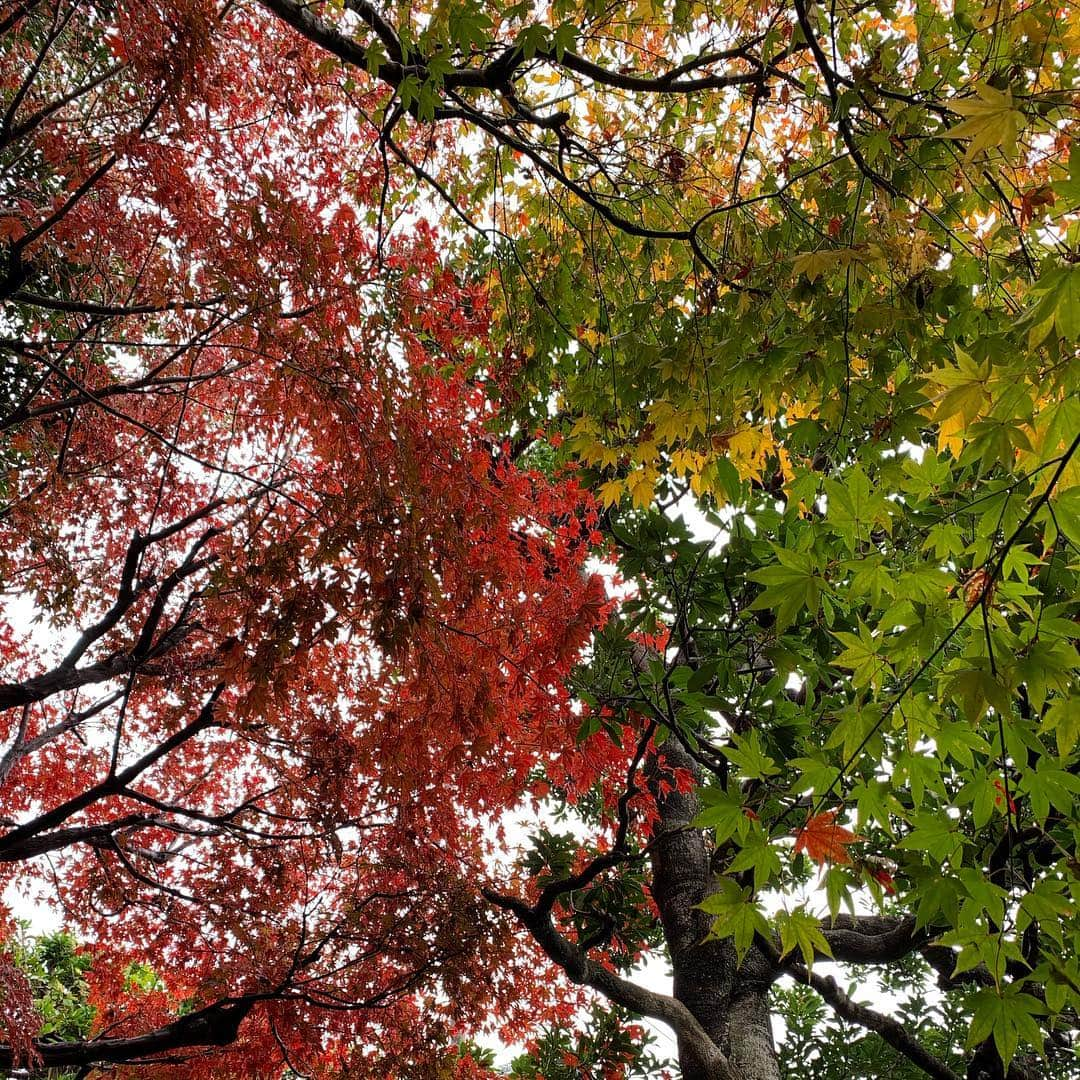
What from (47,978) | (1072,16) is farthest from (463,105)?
(47,978)

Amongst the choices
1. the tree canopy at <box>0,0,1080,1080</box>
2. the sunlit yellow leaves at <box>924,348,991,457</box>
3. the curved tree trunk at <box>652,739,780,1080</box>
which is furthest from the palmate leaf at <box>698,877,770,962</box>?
the curved tree trunk at <box>652,739,780,1080</box>

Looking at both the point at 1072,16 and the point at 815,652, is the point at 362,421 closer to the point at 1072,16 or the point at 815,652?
the point at 815,652

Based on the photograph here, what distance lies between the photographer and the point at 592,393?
10.2 ft

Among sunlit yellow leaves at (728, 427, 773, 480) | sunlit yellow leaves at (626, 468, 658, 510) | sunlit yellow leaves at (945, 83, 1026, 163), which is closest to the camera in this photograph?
sunlit yellow leaves at (945, 83, 1026, 163)

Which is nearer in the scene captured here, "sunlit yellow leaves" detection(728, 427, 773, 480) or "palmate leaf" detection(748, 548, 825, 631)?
"palmate leaf" detection(748, 548, 825, 631)

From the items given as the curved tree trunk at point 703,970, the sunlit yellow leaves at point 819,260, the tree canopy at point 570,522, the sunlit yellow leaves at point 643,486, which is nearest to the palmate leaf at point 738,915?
the tree canopy at point 570,522

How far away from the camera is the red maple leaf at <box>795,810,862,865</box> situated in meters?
1.51

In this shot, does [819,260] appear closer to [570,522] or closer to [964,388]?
[964,388]

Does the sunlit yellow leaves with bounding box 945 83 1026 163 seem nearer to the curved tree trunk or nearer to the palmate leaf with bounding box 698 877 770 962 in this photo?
the palmate leaf with bounding box 698 877 770 962

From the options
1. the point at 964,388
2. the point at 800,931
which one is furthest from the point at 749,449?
the point at 800,931

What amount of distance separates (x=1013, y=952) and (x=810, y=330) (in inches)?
62.0

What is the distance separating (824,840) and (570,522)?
298 cm

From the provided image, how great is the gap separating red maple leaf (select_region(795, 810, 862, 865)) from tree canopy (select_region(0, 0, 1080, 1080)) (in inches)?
0.4

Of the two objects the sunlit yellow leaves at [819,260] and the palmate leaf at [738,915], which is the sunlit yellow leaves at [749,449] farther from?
the palmate leaf at [738,915]
